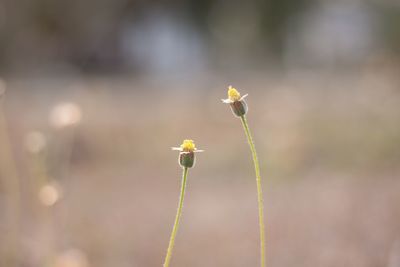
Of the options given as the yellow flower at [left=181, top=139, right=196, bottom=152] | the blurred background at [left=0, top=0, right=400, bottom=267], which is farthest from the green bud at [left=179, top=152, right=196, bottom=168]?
the blurred background at [left=0, top=0, right=400, bottom=267]

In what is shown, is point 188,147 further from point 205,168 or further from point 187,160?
point 205,168

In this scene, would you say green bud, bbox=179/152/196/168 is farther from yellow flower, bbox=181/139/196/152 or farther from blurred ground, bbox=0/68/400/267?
blurred ground, bbox=0/68/400/267

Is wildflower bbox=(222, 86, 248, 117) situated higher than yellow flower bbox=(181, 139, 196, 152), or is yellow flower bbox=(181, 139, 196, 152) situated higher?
wildflower bbox=(222, 86, 248, 117)

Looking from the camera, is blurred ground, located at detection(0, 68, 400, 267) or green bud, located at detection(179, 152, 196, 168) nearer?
green bud, located at detection(179, 152, 196, 168)

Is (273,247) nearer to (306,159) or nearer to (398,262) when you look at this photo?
(398,262)

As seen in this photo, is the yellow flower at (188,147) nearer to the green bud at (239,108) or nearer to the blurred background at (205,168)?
the green bud at (239,108)

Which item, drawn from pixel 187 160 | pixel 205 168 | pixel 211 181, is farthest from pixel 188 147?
pixel 205 168
